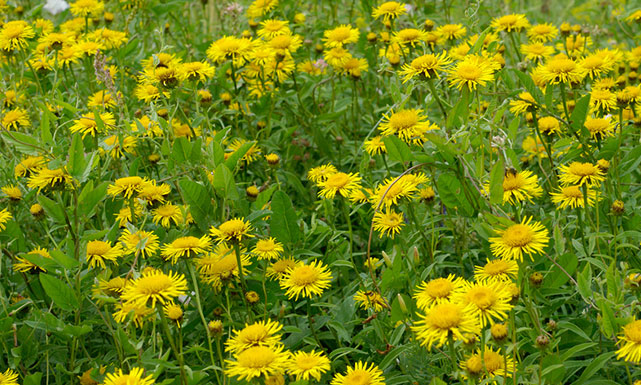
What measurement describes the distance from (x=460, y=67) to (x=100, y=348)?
1.11 meters

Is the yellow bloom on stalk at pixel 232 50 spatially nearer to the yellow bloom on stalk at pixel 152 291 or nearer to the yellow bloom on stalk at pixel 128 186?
the yellow bloom on stalk at pixel 128 186

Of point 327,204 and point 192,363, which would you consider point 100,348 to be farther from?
point 327,204

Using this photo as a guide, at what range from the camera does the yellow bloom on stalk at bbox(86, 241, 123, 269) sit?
5.29 ft

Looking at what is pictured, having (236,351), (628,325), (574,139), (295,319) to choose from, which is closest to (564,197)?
(574,139)

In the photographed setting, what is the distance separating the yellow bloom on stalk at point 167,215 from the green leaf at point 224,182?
0.12 metres

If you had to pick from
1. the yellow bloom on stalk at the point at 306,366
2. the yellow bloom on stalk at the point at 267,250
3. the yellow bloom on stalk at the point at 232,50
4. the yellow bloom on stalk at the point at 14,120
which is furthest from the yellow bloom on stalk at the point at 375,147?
the yellow bloom on stalk at the point at 14,120

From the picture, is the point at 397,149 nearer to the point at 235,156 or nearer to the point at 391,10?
the point at 235,156

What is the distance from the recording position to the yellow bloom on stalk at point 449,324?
1.16 meters

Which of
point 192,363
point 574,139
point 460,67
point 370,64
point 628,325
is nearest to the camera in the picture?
point 628,325

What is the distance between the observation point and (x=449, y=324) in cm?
116

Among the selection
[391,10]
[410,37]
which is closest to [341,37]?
[391,10]

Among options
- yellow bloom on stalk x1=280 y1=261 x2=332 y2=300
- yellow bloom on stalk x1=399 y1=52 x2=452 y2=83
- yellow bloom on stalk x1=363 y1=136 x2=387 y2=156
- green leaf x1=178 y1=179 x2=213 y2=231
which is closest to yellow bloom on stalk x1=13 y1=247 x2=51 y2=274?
green leaf x1=178 y1=179 x2=213 y2=231

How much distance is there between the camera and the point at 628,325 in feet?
4.11

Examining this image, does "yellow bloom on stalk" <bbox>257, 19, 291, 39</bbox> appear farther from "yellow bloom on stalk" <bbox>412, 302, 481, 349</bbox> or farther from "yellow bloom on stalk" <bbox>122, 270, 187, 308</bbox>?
"yellow bloom on stalk" <bbox>412, 302, 481, 349</bbox>
